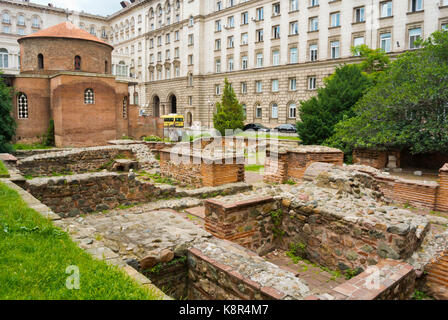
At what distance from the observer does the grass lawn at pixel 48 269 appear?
8.23ft

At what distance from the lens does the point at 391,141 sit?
12.7 meters

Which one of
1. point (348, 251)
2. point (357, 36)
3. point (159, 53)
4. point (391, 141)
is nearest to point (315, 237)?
point (348, 251)

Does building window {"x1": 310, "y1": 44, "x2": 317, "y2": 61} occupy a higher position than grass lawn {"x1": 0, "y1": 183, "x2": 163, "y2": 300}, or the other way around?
building window {"x1": 310, "y1": 44, "x2": 317, "y2": 61}

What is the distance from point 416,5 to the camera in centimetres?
2558

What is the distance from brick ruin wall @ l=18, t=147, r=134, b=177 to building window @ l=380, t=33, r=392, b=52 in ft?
76.9

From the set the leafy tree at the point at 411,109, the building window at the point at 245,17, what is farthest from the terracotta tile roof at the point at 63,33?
the leafy tree at the point at 411,109

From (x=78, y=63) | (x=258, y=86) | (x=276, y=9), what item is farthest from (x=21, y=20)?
(x=276, y=9)

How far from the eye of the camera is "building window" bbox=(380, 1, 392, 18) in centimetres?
2706

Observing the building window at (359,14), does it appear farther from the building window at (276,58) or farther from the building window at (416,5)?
the building window at (276,58)

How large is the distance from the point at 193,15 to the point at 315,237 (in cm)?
4353

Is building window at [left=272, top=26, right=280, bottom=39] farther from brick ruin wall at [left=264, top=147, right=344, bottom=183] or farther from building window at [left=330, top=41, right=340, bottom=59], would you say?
brick ruin wall at [left=264, top=147, right=344, bottom=183]

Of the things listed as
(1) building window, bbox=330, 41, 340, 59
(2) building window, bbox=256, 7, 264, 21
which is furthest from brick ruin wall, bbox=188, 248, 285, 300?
(2) building window, bbox=256, 7, 264, 21

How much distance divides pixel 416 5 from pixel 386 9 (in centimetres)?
235

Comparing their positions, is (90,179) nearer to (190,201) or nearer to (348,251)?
(190,201)
